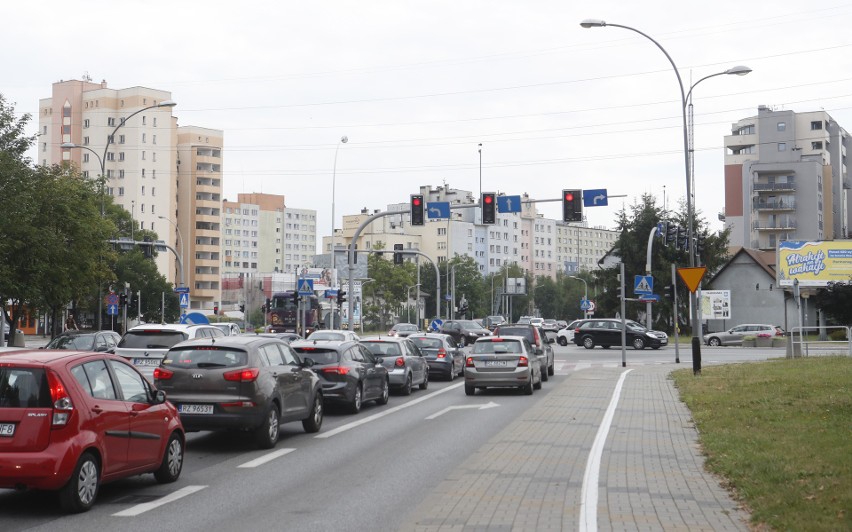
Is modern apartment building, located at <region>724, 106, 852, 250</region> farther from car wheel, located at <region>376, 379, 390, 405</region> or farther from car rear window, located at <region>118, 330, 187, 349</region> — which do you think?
car rear window, located at <region>118, 330, 187, 349</region>

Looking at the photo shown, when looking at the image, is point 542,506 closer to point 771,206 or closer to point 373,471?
point 373,471

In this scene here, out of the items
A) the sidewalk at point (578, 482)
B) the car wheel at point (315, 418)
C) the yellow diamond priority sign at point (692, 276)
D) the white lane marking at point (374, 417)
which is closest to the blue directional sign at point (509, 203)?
the yellow diamond priority sign at point (692, 276)

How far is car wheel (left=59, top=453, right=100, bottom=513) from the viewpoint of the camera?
30.1 ft

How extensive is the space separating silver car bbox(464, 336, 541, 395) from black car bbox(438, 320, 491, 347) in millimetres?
31554

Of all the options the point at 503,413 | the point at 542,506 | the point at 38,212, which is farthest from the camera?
the point at 38,212

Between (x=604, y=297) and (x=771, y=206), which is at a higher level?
(x=771, y=206)

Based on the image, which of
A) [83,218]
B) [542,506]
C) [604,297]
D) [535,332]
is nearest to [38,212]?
[83,218]

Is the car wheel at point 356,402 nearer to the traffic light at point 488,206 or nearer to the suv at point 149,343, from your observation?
the suv at point 149,343

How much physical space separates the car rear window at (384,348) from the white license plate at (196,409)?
11.4 meters

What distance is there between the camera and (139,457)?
34.0 feet

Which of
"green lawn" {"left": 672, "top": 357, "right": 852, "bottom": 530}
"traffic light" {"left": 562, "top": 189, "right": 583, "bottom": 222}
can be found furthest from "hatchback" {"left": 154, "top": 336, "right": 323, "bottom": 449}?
"traffic light" {"left": 562, "top": 189, "right": 583, "bottom": 222}

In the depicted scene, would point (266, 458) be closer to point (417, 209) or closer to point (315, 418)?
point (315, 418)

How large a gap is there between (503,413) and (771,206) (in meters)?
98.1

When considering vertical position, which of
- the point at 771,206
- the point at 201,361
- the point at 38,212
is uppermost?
the point at 771,206
